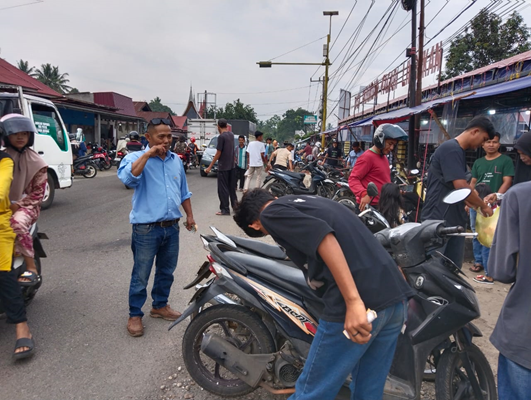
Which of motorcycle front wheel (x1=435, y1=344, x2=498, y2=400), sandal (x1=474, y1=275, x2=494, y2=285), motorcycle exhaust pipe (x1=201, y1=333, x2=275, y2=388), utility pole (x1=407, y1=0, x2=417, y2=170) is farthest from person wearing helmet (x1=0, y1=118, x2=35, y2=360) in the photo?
utility pole (x1=407, y1=0, x2=417, y2=170)

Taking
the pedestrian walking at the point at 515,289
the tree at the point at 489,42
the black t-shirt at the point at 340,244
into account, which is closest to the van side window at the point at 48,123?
the black t-shirt at the point at 340,244

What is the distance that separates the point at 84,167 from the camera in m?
13.7

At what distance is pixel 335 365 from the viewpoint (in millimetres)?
1614

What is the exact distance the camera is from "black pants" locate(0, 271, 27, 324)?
A: 2.69 m

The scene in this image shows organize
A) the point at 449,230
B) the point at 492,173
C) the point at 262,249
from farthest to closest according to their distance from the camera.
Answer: the point at 492,173, the point at 262,249, the point at 449,230

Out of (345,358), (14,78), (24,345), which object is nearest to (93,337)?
(24,345)

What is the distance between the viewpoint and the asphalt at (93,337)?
8.02 feet

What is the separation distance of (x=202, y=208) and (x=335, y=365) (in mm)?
6997

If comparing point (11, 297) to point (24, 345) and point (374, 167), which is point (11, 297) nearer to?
point (24, 345)

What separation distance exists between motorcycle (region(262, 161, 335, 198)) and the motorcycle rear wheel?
6418 millimetres

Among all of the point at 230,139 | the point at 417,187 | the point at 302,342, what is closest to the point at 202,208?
the point at 230,139

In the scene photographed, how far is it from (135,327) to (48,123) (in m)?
6.21

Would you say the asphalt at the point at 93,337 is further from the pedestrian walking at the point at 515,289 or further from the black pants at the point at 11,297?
the pedestrian walking at the point at 515,289

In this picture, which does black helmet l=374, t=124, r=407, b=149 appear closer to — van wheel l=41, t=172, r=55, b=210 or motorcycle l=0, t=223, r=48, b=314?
motorcycle l=0, t=223, r=48, b=314
